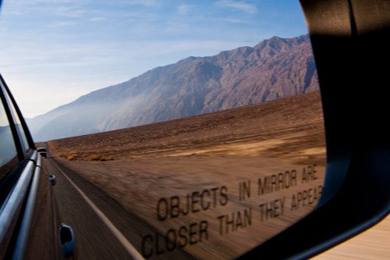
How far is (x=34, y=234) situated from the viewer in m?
1.54

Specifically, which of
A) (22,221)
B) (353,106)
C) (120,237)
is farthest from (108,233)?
(22,221)

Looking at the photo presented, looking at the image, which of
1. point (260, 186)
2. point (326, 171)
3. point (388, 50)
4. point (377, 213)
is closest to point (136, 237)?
point (260, 186)

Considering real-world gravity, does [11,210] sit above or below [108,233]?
above

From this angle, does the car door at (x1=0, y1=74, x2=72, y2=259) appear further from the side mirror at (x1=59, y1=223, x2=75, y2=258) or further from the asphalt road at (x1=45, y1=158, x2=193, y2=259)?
the asphalt road at (x1=45, y1=158, x2=193, y2=259)

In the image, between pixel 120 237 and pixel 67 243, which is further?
pixel 120 237

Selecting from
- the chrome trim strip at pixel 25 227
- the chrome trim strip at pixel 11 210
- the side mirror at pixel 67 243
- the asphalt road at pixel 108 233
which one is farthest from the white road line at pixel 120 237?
the chrome trim strip at pixel 11 210

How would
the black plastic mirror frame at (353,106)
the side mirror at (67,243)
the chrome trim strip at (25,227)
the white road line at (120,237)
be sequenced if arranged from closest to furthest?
1. the chrome trim strip at (25,227)
2. the side mirror at (67,243)
3. the white road line at (120,237)
4. the black plastic mirror frame at (353,106)

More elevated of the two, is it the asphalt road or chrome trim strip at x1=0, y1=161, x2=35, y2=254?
chrome trim strip at x1=0, y1=161, x2=35, y2=254

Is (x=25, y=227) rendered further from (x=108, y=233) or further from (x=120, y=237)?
(x=108, y=233)

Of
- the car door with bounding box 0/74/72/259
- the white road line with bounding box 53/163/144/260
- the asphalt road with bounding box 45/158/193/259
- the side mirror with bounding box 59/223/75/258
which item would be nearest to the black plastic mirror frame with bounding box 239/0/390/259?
the white road line with bounding box 53/163/144/260

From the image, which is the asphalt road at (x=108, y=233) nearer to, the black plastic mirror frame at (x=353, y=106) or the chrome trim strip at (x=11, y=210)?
the chrome trim strip at (x=11, y=210)

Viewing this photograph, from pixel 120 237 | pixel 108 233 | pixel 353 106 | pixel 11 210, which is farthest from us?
pixel 108 233

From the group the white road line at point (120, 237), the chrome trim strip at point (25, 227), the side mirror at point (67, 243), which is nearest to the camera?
the chrome trim strip at point (25, 227)

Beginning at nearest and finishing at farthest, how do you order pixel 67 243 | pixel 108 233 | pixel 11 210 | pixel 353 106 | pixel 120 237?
pixel 11 210
pixel 67 243
pixel 353 106
pixel 120 237
pixel 108 233
